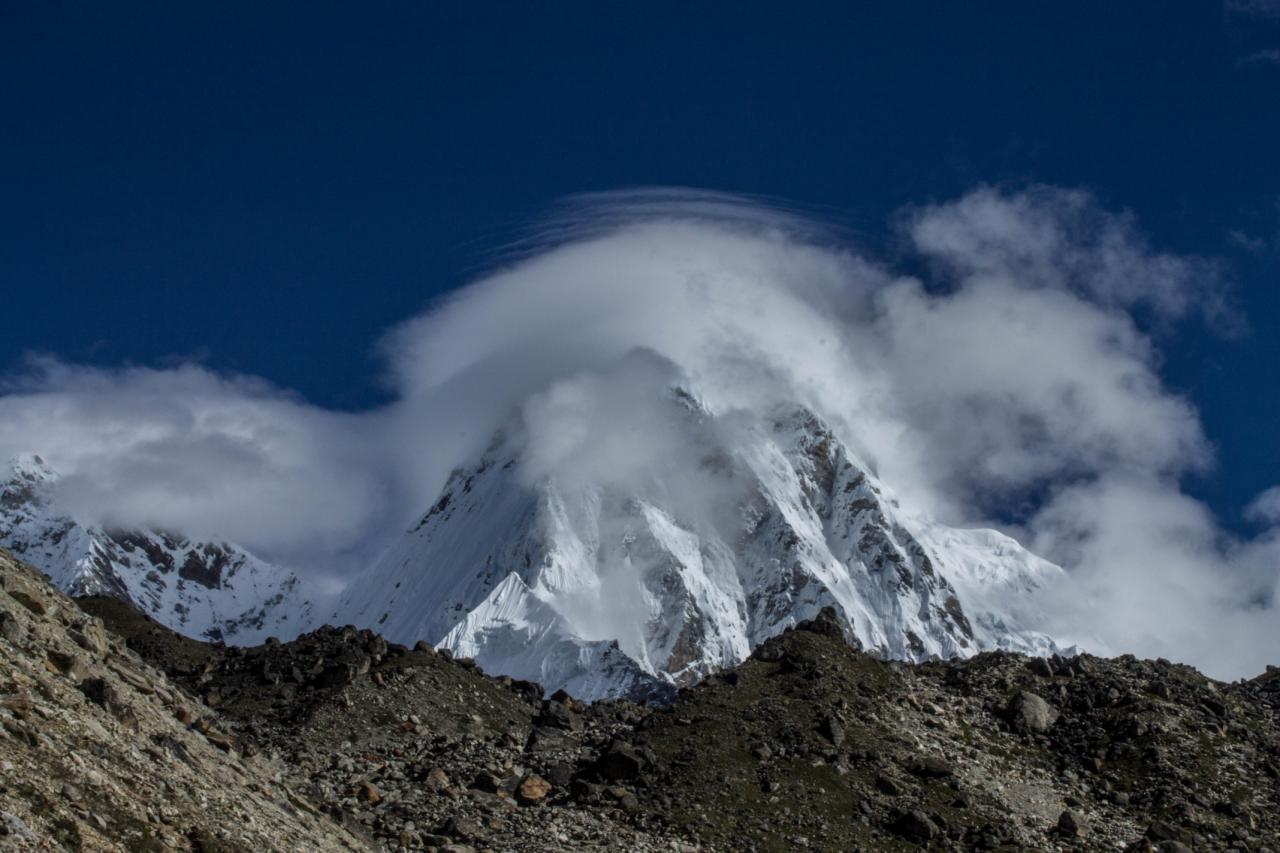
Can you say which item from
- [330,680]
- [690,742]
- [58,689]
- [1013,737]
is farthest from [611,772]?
[58,689]

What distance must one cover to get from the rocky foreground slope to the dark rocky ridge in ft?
0.41

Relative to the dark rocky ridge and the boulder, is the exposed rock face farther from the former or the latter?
the boulder

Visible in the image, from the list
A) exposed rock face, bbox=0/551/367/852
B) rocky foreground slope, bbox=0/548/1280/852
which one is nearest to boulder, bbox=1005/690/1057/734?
rocky foreground slope, bbox=0/548/1280/852

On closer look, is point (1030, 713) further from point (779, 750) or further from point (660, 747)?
point (660, 747)

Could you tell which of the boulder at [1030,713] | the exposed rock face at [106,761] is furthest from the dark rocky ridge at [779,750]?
the exposed rock face at [106,761]

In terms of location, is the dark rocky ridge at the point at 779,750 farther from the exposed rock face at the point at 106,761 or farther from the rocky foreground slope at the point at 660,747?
the exposed rock face at the point at 106,761

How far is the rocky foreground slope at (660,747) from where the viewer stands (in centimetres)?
3569

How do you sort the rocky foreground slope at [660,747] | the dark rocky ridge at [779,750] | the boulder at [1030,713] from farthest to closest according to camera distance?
1. the boulder at [1030,713]
2. the dark rocky ridge at [779,750]
3. the rocky foreground slope at [660,747]

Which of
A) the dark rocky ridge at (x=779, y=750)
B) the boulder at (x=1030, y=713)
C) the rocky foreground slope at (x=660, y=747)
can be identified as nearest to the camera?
the rocky foreground slope at (x=660, y=747)

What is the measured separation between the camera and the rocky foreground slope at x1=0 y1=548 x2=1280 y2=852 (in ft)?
117

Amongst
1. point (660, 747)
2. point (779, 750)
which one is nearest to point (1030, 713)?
point (779, 750)

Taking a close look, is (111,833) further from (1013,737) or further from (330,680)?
(1013,737)

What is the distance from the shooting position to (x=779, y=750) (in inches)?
2154

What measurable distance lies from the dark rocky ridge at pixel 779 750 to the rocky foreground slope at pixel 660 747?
4.9 inches
